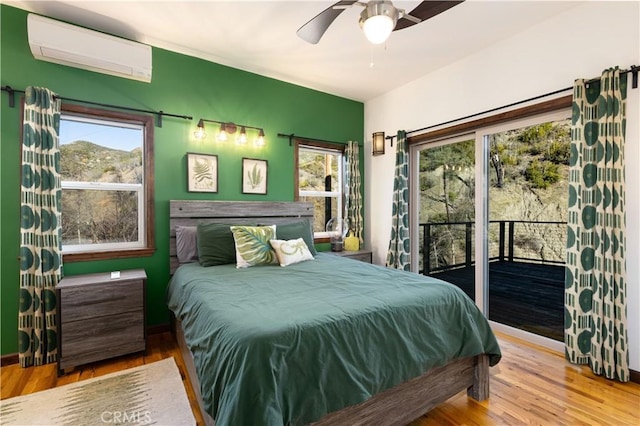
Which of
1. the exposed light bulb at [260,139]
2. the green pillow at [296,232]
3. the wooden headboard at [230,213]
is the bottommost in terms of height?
the green pillow at [296,232]

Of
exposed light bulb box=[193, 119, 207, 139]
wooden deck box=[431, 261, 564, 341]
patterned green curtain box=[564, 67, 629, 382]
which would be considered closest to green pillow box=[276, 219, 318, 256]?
exposed light bulb box=[193, 119, 207, 139]

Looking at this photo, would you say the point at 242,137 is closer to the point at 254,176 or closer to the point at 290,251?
the point at 254,176

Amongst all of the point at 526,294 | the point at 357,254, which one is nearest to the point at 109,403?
the point at 357,254

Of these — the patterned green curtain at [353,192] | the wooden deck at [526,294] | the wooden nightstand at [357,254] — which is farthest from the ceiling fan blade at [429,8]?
the wooden nightstand at [357,254]

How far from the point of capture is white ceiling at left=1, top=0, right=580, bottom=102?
2.41m

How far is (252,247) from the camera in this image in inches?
108

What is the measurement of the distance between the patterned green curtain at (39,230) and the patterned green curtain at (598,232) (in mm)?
4052

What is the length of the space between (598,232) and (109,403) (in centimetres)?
354

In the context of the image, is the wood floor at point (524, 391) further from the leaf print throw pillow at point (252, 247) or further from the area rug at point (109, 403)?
the leaf print throw pillow at point (252, 247)

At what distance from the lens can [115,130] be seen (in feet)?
9.73

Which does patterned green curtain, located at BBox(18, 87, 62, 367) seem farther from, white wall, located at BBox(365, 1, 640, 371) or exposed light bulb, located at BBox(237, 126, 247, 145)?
white wall, located at BBox(365, 1, 640, 371)

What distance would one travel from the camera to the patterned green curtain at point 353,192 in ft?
13.9

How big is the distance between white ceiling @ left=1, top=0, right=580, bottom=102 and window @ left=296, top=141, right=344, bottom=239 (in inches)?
37.3

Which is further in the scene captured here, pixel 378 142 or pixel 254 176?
pixel 378 142
